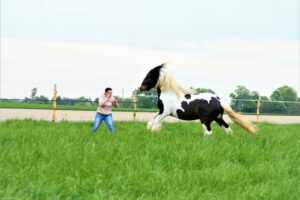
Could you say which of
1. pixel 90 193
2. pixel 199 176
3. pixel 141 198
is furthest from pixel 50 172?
pixel 199 176

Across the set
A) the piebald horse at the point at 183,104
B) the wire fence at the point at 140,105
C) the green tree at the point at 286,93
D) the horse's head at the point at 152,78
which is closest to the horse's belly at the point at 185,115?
the piebald horse at the point at 183,104

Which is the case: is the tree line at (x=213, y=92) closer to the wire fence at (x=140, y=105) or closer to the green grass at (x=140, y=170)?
the wire fence at (x=140, y=105)

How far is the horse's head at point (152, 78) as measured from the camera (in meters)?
10.5

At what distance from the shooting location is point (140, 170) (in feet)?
18.4

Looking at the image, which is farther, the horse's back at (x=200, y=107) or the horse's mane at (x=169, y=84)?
the horse's mane at (x=169, y=84)

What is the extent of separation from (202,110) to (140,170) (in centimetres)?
463

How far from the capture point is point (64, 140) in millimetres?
7648

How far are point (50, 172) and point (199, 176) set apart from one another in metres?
1.94

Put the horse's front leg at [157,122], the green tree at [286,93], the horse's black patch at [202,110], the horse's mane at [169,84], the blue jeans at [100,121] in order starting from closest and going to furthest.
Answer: the horse's black patch at [202,110] < the horse's front leg at [157,122] < the horse's mane at [169,84] < the blue jeans at [100,121] < the green tree at [286,93]

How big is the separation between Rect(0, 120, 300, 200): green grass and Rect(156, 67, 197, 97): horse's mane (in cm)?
248

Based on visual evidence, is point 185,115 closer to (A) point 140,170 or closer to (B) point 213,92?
(A) point 140,170

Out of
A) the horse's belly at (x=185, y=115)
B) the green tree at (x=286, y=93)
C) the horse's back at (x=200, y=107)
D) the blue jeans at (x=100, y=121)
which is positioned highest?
the green tree at (x=286, y=93)

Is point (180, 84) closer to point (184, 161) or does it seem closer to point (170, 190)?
point (184, 161)

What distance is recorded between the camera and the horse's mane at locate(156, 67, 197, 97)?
1032 centimetres
